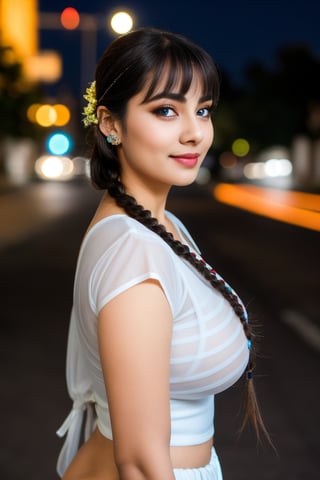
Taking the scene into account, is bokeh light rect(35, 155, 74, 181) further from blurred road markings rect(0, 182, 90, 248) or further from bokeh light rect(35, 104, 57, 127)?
blurred road markings rect(0, 182, 90, 248)

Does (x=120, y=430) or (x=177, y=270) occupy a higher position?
(x=177, y=270)

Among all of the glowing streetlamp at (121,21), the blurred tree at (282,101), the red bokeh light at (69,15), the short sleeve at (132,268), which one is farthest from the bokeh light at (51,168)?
the short sleeve at (132,268)

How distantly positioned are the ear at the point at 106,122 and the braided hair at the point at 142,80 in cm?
2

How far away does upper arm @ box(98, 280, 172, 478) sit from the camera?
169 centimetres

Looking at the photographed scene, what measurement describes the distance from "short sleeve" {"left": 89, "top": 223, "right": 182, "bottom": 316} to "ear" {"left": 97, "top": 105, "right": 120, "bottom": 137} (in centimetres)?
30

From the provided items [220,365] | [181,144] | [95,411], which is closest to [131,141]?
[181,144]

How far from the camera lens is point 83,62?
78.3 meters

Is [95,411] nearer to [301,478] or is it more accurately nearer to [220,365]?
[220,365]

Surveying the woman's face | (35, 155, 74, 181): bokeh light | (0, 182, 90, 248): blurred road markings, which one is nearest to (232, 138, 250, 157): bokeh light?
(35, 155, 74, 181): bokeh light

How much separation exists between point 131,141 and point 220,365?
532 millimetres

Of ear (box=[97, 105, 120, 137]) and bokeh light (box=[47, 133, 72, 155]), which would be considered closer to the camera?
ear (box=[97, 105, 120, 137])

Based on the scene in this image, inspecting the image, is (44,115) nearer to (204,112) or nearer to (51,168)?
(51,168)

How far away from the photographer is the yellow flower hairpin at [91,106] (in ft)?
7.29

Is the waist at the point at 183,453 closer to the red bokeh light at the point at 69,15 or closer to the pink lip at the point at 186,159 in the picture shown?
the pink lip at the point at 186,159
